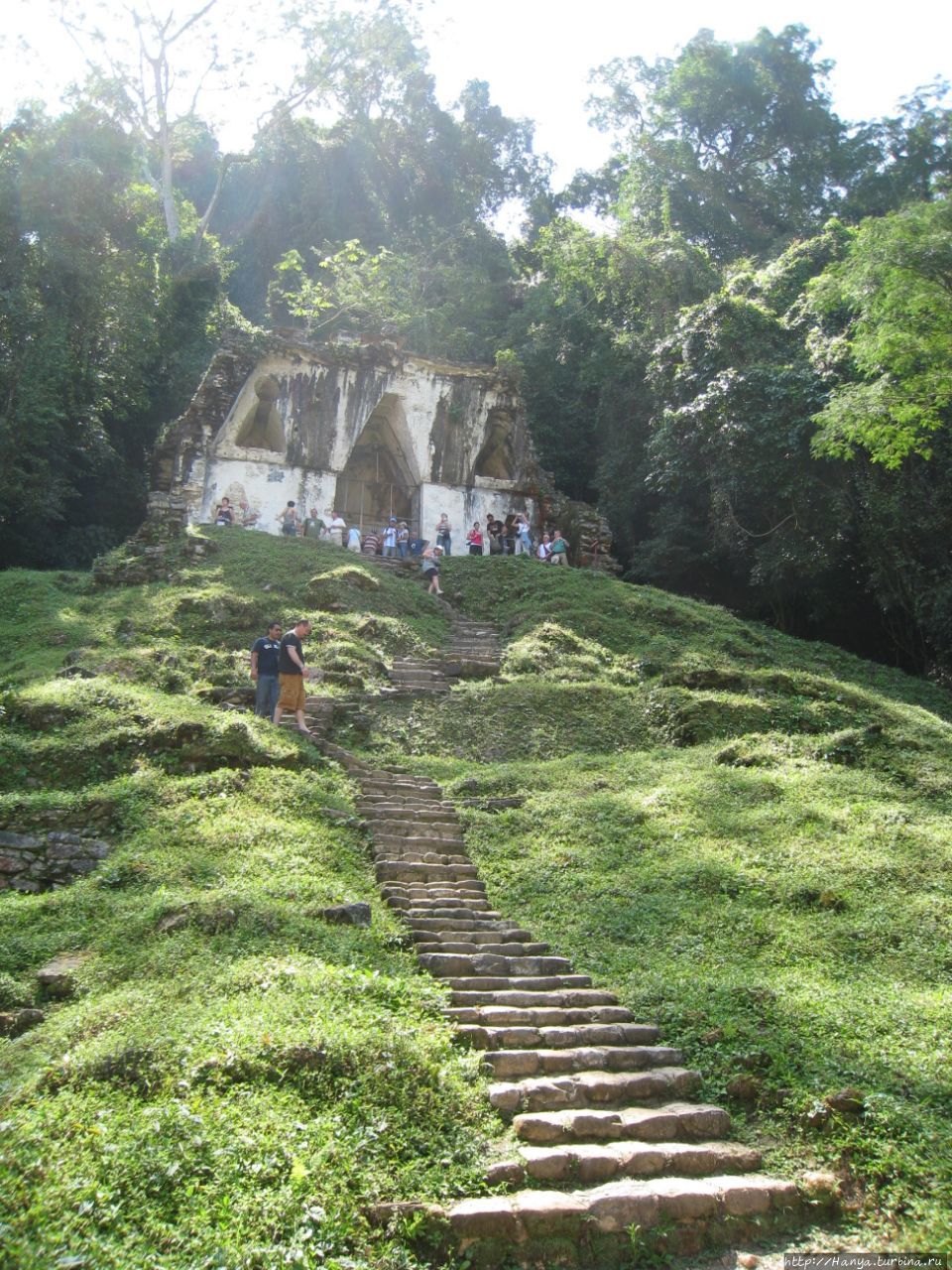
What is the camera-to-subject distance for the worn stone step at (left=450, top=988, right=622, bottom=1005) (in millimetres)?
7102

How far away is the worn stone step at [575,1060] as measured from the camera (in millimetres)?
6297

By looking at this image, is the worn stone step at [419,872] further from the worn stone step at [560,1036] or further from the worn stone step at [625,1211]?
the worn stone step at [625,1211]

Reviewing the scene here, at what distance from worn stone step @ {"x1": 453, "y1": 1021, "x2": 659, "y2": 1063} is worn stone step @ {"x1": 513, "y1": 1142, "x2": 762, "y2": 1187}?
0.93 m

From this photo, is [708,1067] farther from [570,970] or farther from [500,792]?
[500,792]

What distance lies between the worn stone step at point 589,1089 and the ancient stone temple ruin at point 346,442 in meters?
19.5

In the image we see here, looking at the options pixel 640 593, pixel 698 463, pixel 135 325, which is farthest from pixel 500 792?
pixel 135 325

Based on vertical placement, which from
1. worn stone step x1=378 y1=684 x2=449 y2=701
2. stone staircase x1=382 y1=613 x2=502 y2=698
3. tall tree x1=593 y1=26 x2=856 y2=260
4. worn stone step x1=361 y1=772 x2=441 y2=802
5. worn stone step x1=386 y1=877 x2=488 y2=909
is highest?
tall tree x1=593 y1=26 x2=856 y2=260

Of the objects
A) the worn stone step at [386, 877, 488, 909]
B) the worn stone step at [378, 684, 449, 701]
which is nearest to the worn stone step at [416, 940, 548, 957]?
the worn stone step at [386, 877, 488, 909]

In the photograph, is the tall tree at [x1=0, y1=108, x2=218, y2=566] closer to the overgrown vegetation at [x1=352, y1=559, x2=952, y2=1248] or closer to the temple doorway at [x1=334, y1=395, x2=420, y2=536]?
the temple doorway at [x1=334, y1=395, x2=420, y2=536]

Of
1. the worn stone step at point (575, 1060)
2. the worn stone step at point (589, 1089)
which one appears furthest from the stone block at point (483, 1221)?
the worn stone step at point (575, 1060)

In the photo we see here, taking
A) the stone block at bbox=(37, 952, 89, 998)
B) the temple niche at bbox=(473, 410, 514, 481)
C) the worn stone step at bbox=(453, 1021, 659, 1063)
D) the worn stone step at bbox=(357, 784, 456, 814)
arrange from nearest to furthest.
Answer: the worn stone step at bbox=(453, 1021, 659, 1063) < the stone block at bbox=(37, 952, 89, 998) < the worn stone step at bbox=(357, 784, 456, 814) < the temple niche at bbox=(473, 410, 514, 481)

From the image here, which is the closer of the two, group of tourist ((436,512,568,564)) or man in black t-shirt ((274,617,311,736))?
man in black t-shirt ((274,617,311,736))

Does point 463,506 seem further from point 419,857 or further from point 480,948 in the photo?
point 480,948

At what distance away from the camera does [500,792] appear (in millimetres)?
11930
